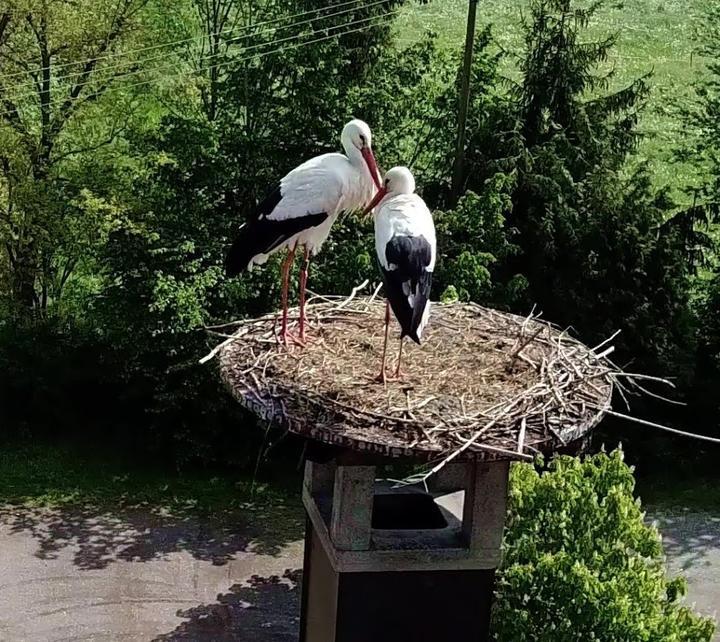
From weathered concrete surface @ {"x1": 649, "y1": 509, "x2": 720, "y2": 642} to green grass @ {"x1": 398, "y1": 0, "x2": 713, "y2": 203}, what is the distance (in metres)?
10.3

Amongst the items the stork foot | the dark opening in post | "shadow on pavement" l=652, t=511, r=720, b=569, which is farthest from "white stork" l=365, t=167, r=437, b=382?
"shadow on pavement" l=652, t=511, r=720, b=569

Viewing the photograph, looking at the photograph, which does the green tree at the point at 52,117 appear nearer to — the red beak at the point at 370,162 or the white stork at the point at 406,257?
the red beak at the point at 370,162

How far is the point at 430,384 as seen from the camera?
21.2 ft

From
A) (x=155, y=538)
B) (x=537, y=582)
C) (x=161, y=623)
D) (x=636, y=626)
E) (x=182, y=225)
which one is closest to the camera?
(x=636, y=626)

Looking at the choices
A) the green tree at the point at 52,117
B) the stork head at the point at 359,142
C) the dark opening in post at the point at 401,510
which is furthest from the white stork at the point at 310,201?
the green tree at the point at 52,117

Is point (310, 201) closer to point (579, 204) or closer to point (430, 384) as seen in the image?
point (430, 384)

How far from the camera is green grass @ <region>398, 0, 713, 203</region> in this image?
2273cm

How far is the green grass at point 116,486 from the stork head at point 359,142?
5822 millimetres

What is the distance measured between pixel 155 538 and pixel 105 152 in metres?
4.73

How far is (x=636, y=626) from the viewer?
6.50 m

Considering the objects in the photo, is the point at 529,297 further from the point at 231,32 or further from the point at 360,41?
the point at 231,32

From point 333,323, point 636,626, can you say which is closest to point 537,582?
point 636,626

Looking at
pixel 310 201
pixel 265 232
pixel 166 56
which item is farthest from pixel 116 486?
pixel 310 201

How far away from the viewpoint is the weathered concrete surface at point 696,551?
10570 millimetres
